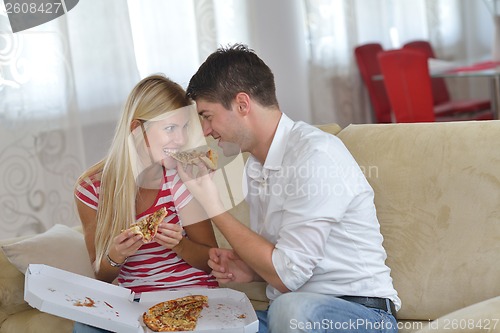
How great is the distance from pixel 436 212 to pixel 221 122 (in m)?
0.60

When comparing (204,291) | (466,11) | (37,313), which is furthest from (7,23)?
(466,11)

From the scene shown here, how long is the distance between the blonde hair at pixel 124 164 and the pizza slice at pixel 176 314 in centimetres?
28

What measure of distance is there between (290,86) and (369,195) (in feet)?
8.88

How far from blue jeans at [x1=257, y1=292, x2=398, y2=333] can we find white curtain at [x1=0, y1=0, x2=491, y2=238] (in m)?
1.84

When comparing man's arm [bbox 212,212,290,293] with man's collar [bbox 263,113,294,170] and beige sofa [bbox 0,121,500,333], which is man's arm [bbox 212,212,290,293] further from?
beige sofa [bbox 0,121,500,333]

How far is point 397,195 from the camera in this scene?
2139mm

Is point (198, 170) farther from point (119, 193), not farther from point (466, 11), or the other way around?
point (466, 11)

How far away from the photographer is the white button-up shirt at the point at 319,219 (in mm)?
1853

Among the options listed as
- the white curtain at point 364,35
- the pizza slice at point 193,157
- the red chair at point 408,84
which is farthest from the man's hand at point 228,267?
the white curtain at point 364,35

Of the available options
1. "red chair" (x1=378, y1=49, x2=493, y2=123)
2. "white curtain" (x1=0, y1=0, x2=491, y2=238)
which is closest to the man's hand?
"white curtain" (x1=0, y1=0, x2=491, y2=238)

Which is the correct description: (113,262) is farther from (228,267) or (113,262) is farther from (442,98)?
(442,98)

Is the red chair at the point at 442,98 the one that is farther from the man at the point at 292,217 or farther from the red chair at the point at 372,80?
the man at the point at 292,217

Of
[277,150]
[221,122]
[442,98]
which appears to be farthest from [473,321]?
[442,98]

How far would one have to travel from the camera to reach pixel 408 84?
4.38m
